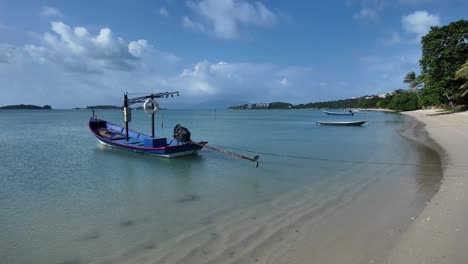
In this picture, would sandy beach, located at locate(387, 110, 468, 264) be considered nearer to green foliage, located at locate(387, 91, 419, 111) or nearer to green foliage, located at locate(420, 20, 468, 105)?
green foliage, located at locate(420, 20, 468, 105)

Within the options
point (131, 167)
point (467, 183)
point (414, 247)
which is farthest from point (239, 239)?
point (131, 167)

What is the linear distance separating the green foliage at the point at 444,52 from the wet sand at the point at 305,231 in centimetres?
3622

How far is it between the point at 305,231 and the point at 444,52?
4099cm

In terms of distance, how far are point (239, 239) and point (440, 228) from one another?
3704mm

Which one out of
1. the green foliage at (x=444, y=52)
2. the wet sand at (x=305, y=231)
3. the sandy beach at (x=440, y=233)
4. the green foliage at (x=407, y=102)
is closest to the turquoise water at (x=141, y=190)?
the wet sand at (x=305, y=231)

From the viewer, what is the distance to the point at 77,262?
16.9ft

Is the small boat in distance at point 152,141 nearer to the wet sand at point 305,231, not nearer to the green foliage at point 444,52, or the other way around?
the wet sand at point 305,231

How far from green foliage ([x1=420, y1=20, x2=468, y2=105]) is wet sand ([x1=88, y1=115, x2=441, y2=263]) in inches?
1426

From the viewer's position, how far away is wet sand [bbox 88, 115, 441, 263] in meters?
5.00

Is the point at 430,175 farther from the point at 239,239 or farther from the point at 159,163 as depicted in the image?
the point at 159,163

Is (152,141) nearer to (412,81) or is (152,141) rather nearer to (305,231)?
(305,231)

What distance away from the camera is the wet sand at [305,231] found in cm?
500

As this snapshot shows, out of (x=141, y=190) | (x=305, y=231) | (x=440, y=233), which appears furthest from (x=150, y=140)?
(x=440, y=233)

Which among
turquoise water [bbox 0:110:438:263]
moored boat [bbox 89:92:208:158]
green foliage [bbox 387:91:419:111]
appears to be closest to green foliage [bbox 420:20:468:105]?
turquoise water [bbox 0:110:438:263]
